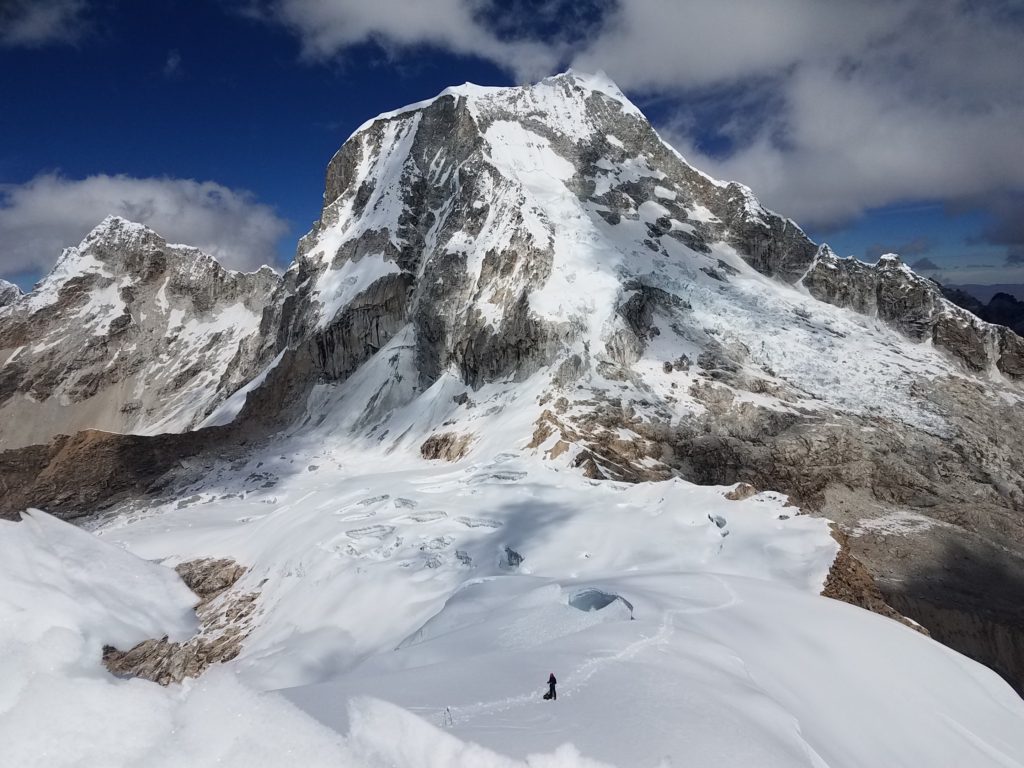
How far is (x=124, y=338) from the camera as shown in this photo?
341 ft

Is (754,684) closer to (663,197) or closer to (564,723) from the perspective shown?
(564,723)

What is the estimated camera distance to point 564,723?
229 inches

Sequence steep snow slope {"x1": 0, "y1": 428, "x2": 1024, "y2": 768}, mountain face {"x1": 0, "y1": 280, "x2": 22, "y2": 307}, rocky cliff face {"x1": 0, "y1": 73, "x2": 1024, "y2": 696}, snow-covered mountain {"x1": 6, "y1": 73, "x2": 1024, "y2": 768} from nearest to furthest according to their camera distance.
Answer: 1. steep snow slope {"x1": 0, "y1": 428, "x2": 1024, "y2": 768}
2. snow-covered mountain {"x1": 6, "y1": 73, "x2": 1024, "y2": 768}
3. rocky cliff face {"x1": 0, "y1": 73, "x2": 1024, "y2": 696}
4. mountain face {"x1": 0, "y1": 280, "x2": 22, "y2": 307}

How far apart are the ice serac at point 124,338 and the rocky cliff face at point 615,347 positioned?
69.5 feet

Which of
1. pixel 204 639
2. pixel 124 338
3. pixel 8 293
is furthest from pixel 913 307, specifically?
pixel 8 293

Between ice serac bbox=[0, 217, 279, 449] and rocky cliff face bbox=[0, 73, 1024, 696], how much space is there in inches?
834

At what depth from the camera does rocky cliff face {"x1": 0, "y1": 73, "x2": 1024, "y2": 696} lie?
124 feet

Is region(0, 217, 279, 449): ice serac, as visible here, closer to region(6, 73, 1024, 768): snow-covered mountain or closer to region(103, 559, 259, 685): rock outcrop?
region(6, 73, 1024, 768): snow-covered mountain

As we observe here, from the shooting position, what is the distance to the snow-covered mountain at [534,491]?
20.2ft

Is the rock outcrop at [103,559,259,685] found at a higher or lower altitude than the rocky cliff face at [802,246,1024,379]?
lower

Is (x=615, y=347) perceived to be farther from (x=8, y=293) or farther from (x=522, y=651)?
(x=8, y=293)

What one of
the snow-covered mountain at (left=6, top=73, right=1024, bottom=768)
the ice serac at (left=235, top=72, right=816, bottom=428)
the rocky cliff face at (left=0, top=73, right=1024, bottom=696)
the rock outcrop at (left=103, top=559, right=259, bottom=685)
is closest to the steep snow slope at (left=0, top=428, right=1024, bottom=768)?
the snow-covered mountain at (left=6, top=73, right=1024, bottom=768)

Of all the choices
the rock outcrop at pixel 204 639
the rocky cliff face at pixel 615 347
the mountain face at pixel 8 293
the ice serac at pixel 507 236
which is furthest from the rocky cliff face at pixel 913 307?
the mountain face at pixel 8 293

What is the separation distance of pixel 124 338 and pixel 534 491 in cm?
10604
